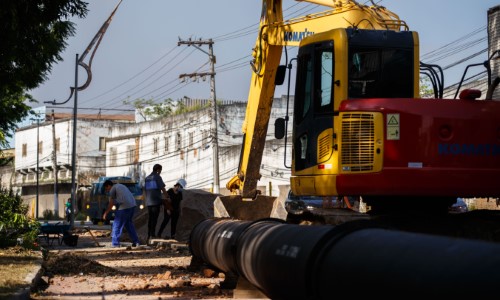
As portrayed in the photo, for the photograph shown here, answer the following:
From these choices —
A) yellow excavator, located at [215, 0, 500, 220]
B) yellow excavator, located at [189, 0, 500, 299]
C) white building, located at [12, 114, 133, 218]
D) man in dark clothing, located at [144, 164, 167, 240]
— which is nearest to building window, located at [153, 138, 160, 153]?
white building, located at [12, 114, 133, 218]

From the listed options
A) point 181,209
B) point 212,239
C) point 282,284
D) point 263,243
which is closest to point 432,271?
point 282,284

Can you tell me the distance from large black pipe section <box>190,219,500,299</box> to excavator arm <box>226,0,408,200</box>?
7.20 m

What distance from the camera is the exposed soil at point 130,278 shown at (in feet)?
38.5

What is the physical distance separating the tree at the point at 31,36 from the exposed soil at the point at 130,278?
3521mm

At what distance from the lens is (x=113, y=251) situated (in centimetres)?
2130

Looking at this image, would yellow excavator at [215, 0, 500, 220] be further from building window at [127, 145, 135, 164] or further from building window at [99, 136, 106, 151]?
building window at [99, 136, 106, 151]

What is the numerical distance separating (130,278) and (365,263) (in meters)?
8.90

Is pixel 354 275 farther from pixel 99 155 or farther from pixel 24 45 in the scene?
pixel 99 155

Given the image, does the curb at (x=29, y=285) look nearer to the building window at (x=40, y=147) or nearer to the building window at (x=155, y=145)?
the building window at (x=155, y=145)

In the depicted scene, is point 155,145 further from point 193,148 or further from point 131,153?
point 193,148

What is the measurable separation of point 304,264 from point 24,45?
9.78m

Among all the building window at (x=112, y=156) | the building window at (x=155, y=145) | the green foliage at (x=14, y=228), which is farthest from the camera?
the building window at (x=112, y=156)

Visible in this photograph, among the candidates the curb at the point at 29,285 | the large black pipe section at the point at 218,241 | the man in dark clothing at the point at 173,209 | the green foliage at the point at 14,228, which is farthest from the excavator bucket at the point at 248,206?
the man in dark clothing at the point at 173,209

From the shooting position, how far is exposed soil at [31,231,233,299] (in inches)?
462
